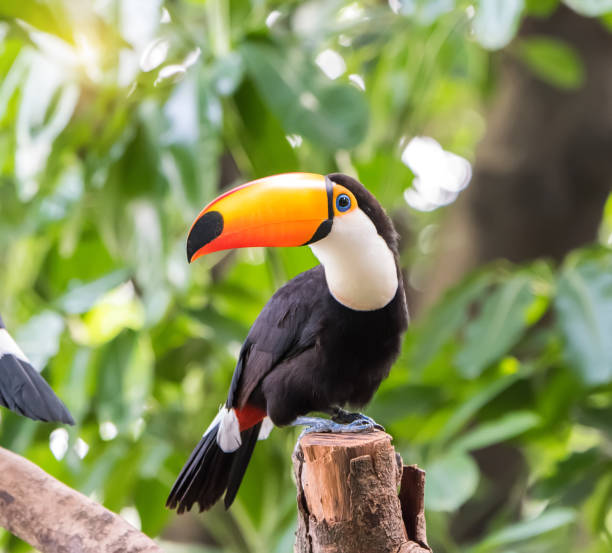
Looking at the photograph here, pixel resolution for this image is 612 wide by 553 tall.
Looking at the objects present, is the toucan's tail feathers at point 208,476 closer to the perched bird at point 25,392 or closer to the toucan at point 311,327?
the toucan at point 311,327

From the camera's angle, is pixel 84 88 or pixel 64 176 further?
pixel 64 176

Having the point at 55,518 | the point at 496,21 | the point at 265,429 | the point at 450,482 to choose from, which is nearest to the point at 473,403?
the point at 450,482

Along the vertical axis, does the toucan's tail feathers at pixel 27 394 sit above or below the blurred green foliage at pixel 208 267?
above

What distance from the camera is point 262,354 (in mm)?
836

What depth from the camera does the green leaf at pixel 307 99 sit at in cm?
140

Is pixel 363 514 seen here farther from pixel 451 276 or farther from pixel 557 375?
pixel 451 276

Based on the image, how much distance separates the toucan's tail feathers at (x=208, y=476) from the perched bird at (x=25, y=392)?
137 mm

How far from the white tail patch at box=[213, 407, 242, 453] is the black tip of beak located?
20cm

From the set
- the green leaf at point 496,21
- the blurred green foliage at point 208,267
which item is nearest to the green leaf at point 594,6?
the blurred green foliage at point 208,267

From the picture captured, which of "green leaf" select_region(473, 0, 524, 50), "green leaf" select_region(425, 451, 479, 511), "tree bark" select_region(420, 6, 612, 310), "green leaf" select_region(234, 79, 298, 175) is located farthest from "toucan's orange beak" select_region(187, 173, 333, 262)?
"tree bark" select_region(420, 6, 612, 310)

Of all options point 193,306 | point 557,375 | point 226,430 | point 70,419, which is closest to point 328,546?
point 226,430

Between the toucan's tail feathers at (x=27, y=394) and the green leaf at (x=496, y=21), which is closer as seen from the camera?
the toucan's tail feathers at (x=27, y=394)

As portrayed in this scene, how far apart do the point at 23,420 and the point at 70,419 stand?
81 cm

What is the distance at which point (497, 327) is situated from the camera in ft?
5.50
